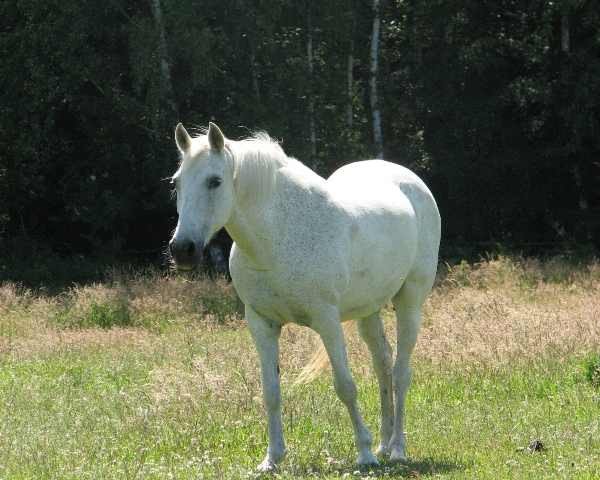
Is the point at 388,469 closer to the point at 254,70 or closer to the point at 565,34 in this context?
the point at 254,70

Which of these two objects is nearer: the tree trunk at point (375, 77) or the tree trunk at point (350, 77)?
the tree trunk at point (350, 77)

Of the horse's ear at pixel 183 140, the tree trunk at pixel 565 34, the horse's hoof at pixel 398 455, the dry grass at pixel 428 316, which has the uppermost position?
the tree trunk at pixel 565 34

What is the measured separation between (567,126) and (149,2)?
30.1ft

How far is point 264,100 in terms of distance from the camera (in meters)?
22.6

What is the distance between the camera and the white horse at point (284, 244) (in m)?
6.04

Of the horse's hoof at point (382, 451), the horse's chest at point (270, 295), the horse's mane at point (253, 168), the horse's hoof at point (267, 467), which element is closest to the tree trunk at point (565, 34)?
the horse's hoof at point (382, 451)

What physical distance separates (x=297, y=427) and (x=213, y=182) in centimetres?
242

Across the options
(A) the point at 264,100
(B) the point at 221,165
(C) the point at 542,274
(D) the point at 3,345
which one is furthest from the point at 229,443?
(A) the point at 264,100

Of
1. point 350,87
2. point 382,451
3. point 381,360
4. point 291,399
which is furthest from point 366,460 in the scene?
point 350,87

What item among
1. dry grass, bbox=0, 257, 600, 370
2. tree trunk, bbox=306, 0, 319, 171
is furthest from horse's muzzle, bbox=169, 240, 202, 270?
tree trunk, bbox=306, 0, 319, 171

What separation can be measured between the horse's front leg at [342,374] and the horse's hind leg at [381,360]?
2.81 feet

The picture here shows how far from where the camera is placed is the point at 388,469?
6.50 metres

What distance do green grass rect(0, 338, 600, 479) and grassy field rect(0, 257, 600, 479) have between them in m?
0.02

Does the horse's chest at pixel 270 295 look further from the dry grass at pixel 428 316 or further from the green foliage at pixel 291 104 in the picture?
the green foliage at pixel 291 104
